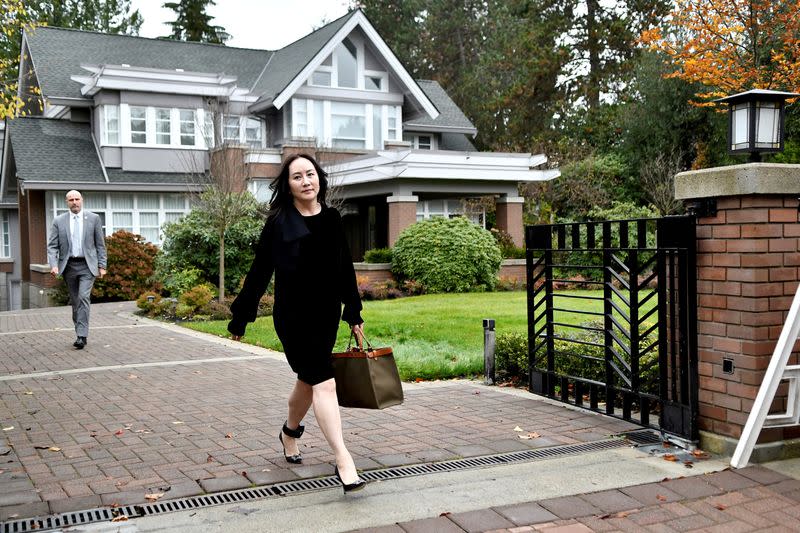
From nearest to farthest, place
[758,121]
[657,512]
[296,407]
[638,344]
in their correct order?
[657,512]
[296,407]
[758,121]
[638,344]

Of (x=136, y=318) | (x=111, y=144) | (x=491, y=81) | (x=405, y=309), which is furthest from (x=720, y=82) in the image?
(x=491, y=81)

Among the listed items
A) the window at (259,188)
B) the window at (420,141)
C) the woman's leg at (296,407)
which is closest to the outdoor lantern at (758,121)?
the woman's leg at (296,407)

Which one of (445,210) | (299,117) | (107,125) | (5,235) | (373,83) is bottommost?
(5,235)

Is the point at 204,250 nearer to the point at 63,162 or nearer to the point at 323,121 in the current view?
the point at 63,162

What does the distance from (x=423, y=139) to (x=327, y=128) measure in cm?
540

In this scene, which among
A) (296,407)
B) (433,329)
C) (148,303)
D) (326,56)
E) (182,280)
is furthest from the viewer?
(326,56)

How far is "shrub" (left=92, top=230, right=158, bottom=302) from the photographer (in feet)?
69.2

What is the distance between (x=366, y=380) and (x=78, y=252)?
6889 mm

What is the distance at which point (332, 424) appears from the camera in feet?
14.7

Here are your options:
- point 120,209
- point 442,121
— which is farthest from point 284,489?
point 442,121

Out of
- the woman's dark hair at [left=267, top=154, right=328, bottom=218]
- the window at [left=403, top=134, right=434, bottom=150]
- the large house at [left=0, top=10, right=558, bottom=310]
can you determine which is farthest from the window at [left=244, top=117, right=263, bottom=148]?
the woman's dark hair at [left=267, top=154, right=328, bottom=218]

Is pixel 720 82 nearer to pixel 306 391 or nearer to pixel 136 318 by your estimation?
pixel 136 318

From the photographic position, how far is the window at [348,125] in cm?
2952

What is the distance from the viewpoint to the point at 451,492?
4.43 metres
